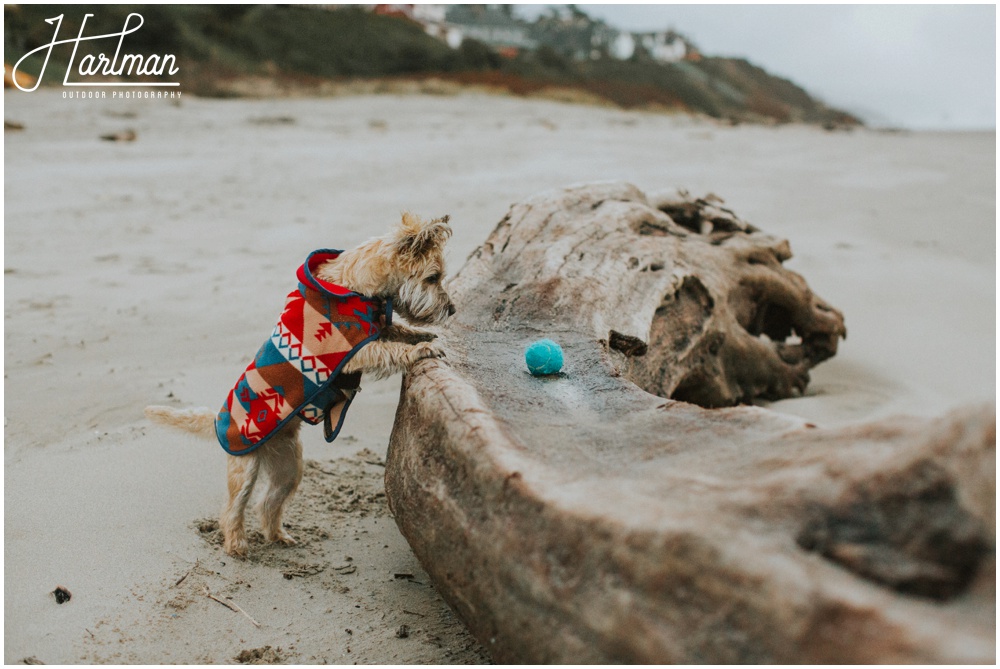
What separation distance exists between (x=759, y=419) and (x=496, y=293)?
1893 millimetres

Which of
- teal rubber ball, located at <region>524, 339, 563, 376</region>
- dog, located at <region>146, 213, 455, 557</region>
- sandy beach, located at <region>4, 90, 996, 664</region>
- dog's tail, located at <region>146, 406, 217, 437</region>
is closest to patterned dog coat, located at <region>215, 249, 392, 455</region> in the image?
dog, located at <region>146, 213, 455, 557</region>

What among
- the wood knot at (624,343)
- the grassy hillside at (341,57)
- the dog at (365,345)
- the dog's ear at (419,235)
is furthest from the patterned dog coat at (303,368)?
the grassy hillside at (341,57)

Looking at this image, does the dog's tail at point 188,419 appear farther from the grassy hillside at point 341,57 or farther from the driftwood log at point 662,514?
the grassy hillside at point 341,57

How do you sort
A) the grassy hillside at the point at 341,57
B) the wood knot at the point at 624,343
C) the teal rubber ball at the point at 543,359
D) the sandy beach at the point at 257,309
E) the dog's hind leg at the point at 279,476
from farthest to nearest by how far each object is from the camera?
1. the grassy hillside at the point at 341,57
2. the wood knot at the point at 624,343
3. the dog's hind leg at the point at 279,476
4. the teal rubber ball at the point at 543,359
5. the sandy beach at the point at 257,309

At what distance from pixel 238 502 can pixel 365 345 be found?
794 mm

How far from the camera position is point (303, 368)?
314 centimetres

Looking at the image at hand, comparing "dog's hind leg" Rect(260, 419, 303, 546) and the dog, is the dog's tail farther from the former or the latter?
"dog's hind leg" Rect(260, 419, 303, 546)

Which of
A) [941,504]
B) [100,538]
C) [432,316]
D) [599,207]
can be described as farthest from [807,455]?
[599,207]

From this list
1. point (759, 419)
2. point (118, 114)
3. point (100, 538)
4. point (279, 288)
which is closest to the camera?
point (759, 419)

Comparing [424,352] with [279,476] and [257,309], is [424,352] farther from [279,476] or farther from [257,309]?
[257,309]

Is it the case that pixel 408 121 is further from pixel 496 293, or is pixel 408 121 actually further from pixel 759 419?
pixel 759 419

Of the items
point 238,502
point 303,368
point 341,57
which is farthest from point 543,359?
point 341,57

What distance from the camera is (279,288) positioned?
6258mm

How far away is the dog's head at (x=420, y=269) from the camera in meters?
3.42
